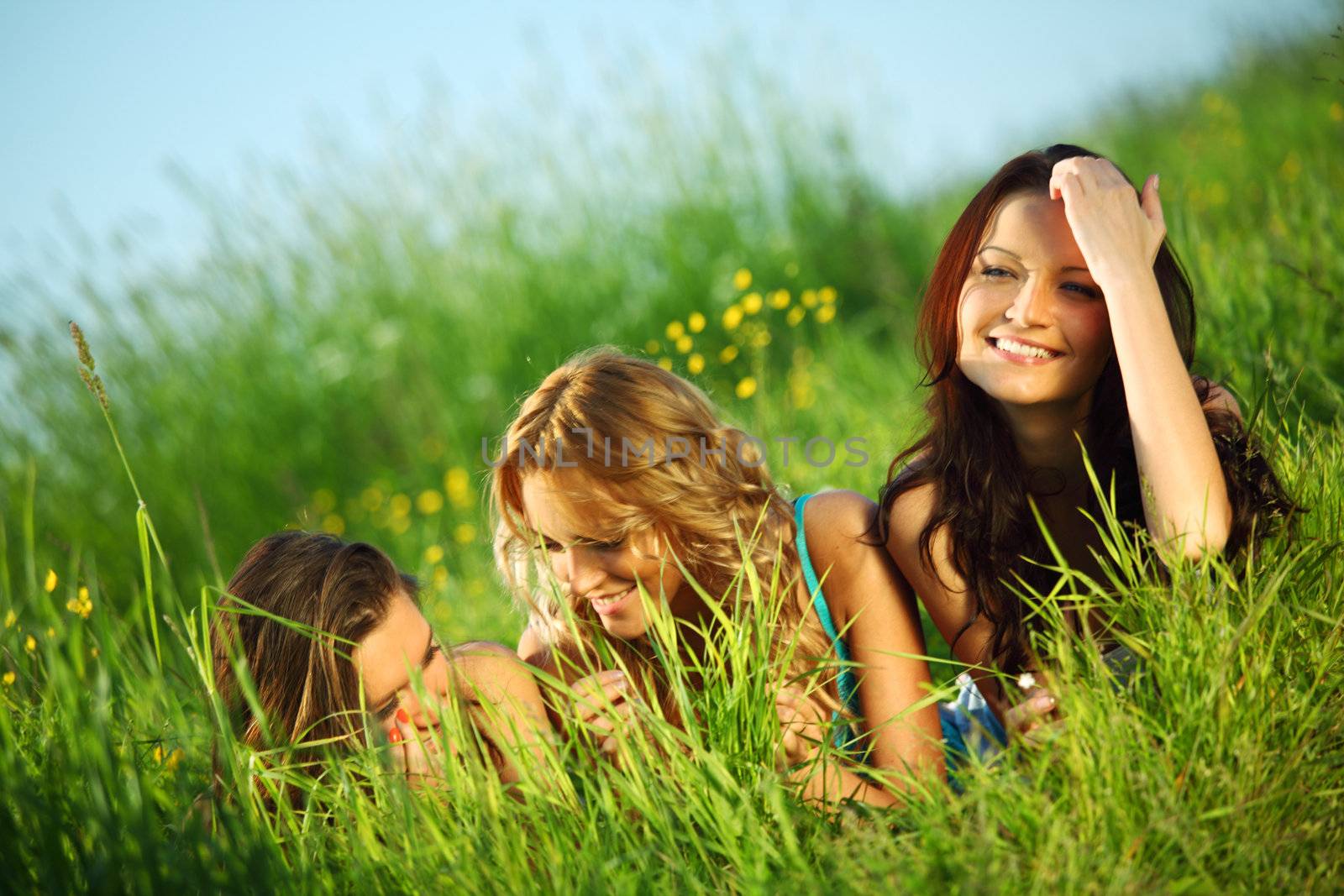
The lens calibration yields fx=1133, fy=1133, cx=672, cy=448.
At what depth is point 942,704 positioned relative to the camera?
2467 millimetres

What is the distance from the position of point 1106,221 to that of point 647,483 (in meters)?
0.91

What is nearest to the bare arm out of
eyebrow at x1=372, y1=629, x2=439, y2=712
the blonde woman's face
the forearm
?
the forearm

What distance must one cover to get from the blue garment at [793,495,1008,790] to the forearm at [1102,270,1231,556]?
446 millimetres

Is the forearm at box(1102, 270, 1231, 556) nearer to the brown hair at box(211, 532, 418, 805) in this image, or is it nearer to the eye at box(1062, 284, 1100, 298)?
the eye at box(1062, 284, 1100, 298)

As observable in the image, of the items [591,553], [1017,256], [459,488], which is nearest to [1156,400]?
[1017,256]

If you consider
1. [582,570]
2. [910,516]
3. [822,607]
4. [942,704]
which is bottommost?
[942,704]

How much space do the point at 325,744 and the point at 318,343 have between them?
4.18m

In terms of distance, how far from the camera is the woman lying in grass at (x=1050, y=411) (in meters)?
1.77

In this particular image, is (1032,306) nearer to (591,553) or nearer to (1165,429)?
(1165,429)

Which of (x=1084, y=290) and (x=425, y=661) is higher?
(x=1084, y=290)

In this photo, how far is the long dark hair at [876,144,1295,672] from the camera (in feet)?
6.69

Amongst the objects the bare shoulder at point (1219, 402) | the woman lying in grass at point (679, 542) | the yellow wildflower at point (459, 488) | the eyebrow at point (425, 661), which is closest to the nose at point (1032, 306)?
the bare shoulder at point (1219, 402)

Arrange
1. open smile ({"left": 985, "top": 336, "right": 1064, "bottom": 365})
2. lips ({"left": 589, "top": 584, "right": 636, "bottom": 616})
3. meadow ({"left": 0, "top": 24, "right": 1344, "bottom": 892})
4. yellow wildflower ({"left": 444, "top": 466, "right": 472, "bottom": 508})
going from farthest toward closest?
1. yellow wildflower ({"left": 444, "top": 466, "right": 472, "bottom": 508})
2. lips ({"left": 589, "top": 584, "right": 636, "bottom": 616})
3. open smile ({"left": 985, "top": 336, "right": 1064, "bottom": 365})
4. meadow ({"left": 0, "top": 24, "right": 1344, "bottom": 892})

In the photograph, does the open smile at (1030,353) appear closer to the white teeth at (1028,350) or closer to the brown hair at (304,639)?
the white teeth at (1028,350)
